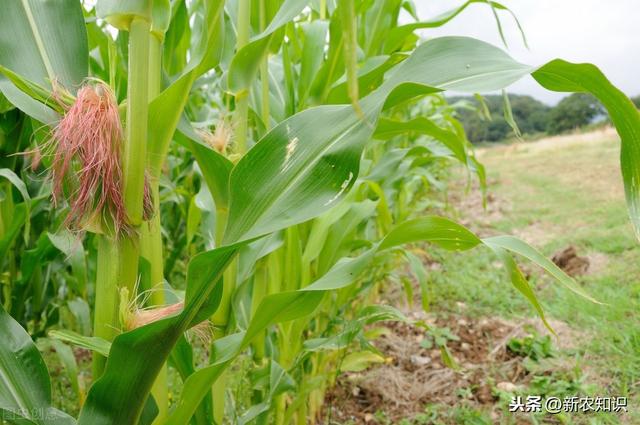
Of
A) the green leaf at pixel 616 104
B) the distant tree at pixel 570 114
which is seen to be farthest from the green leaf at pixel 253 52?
the distant tree at pixel 570 114

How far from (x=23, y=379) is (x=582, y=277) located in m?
2.44

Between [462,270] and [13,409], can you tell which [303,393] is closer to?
[13,409]

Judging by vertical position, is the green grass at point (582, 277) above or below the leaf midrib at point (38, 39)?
below

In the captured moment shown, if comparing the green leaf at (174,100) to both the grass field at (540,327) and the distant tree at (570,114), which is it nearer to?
the grass field at (540,327)

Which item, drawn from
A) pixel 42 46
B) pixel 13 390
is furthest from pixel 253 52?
pixel 13 390

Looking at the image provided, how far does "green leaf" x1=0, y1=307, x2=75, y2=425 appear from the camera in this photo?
61 centimetres

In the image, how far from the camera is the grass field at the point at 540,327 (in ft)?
4.56

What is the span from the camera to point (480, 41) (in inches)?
25.7

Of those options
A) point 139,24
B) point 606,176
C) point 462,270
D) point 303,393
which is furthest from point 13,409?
point 606,176

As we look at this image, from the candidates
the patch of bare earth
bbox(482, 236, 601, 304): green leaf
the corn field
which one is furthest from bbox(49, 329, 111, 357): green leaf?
the patch of bare earth

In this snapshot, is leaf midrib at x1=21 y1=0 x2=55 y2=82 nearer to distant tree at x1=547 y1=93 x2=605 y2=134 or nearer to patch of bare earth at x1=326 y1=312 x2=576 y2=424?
patch of bare earth at x1=326 y1=312 x2=576 y2=424

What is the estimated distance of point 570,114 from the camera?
20766mm

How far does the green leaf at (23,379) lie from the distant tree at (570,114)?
21543mm

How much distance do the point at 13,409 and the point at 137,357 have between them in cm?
20
